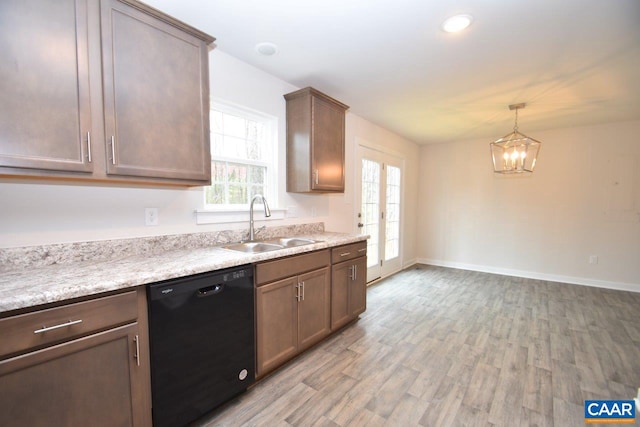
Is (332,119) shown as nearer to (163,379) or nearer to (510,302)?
(163,379)

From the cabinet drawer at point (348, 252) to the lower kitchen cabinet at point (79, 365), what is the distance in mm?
1526

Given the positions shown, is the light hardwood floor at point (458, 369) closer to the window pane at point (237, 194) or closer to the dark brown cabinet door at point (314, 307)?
the dark brown cabinet door at point (314, 307)

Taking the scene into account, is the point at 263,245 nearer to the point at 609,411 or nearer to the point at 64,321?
the point at 64,321

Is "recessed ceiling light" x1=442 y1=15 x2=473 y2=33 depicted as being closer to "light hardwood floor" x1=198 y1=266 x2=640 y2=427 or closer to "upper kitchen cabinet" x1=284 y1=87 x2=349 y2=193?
"upper kitchen cabinet" x1=284 y1=87 x2=349 y2=193

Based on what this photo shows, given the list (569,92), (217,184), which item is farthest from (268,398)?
(569,92)

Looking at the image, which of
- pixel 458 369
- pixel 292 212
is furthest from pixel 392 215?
pixel 458 369

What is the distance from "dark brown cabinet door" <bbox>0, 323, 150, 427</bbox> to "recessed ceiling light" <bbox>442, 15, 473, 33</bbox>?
251 cm

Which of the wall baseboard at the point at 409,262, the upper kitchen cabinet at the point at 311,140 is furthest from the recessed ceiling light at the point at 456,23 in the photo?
the wall baseboard at the point at 409,262

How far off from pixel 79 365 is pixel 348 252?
198cm

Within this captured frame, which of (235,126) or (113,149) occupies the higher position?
(235,126)

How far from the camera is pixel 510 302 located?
3441 mm

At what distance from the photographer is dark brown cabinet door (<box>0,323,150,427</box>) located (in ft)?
3.25

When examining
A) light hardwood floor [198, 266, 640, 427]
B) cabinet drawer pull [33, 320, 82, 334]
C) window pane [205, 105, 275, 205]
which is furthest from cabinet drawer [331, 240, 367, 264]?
cabinet drawer pull [33, 320, 82, 334]

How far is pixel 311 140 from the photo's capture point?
2590 millimetres
